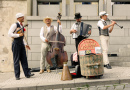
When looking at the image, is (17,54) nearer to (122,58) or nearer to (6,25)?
(6,25)

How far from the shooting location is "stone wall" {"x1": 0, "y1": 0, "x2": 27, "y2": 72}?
8.00 m

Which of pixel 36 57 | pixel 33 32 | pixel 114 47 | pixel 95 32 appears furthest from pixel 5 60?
pixel 114 47

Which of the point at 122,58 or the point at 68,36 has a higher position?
the point at 68,36

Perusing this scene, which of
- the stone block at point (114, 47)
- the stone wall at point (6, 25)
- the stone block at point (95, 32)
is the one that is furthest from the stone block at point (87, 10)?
the stone wall at point (6, 25)

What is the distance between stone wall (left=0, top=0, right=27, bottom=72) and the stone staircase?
479cm

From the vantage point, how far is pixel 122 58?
7.31 meters

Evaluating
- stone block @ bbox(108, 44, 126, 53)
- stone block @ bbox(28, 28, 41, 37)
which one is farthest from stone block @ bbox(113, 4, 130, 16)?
stone block @ bbox(28, 28, 41, 37)

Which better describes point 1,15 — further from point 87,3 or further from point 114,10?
→ point 114,10

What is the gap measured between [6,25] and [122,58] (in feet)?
18.5

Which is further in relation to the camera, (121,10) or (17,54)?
(121,10)

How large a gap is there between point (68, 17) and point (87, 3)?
1.59 m

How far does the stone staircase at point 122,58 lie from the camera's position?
23.0 feet

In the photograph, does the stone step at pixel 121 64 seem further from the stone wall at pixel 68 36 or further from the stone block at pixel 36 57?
the stone block at pixel 36 57

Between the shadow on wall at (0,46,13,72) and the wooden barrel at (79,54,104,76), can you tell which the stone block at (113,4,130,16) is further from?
the shadow on wall at (0,46,13,72)
